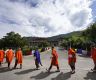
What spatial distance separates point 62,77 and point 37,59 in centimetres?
402

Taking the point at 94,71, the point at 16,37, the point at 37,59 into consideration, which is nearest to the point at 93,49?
the point at 94,71

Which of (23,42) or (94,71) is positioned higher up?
(23,42)

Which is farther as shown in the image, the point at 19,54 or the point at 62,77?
the point at 19,54

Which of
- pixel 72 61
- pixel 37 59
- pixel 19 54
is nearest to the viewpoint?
pixel 72 61

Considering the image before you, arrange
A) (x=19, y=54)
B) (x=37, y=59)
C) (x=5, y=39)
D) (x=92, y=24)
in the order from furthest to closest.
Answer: (x=5, y=39) → (x=92, y=24) → (x=19, y=54) → (x=37, y=59)

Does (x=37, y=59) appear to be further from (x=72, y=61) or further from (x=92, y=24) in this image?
(x=92, y=24)

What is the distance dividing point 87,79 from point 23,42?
305ft

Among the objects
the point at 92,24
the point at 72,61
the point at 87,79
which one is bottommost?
the point at 87,79

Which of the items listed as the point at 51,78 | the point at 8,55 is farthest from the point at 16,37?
the point at 51,78

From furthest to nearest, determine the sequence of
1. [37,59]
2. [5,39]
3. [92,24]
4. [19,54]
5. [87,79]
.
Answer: [5,39], [92,24], [19,54], [37,59], [87,79]

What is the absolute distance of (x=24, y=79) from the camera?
12.8 metres

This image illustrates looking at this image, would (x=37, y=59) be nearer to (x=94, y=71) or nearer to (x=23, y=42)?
(x=94, y=71)

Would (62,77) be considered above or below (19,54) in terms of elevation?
below

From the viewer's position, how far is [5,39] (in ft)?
330
